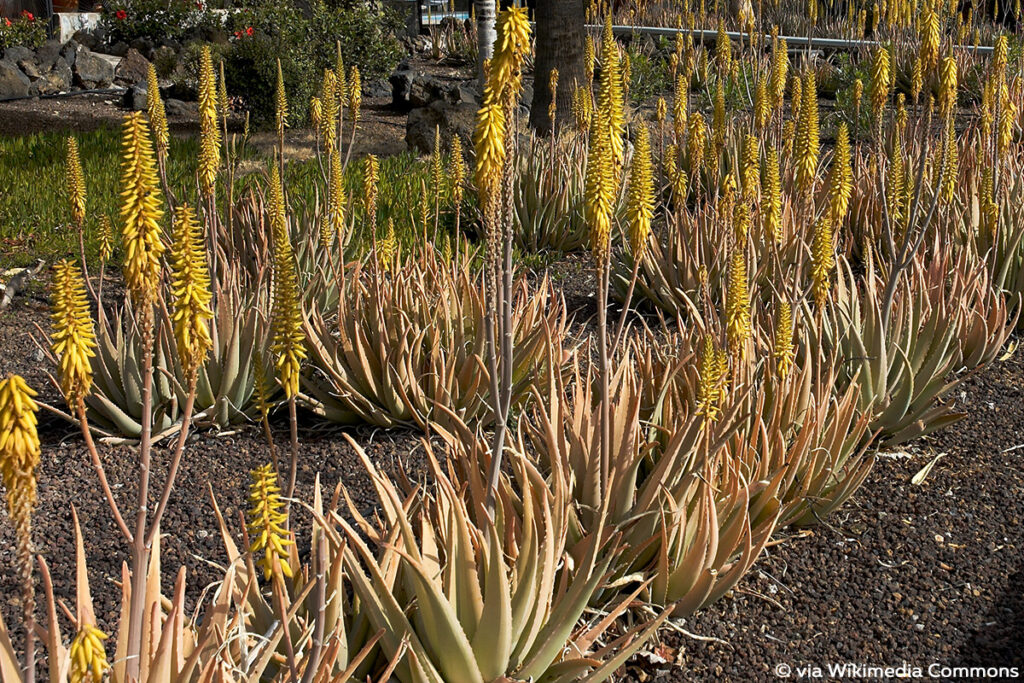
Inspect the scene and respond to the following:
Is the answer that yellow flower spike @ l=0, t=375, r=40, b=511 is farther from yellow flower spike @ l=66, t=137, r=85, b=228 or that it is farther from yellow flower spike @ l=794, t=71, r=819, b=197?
yellow flower spike @ l=794, t=71, r=819, b=197

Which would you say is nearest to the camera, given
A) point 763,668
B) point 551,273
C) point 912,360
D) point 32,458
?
point 32,458

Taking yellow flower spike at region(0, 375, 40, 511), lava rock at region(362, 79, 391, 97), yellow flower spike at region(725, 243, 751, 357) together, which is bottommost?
yellow flower spike at region(725, 243, 751, 357)

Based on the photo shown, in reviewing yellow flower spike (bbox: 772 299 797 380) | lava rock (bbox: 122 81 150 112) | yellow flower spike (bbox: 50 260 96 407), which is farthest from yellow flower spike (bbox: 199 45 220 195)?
lava rock (bbox: 122 81 150 112)

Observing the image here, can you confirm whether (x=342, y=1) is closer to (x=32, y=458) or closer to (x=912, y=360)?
(x=912, y=360)

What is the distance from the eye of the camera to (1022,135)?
6406mm

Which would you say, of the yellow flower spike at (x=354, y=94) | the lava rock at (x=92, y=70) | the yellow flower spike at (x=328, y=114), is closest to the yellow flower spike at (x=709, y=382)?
the yellow flower spike at (x=328, y=114)

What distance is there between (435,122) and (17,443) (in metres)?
8.58

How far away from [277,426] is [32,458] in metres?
2.82

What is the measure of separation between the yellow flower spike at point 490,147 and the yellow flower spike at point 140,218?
22.0 inches

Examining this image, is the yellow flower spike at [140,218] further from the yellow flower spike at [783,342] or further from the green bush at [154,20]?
the green bush at [154,20]

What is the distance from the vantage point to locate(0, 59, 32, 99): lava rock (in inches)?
519

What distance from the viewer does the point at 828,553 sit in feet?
10.1

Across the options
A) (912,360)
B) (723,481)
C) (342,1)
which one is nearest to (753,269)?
(912,360)

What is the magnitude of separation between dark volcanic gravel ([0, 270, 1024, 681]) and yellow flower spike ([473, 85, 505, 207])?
1.10 meters
